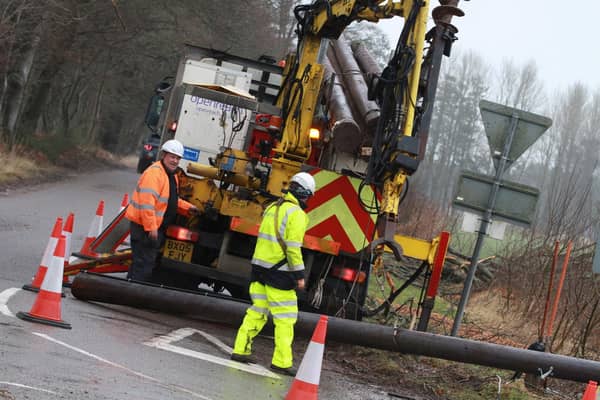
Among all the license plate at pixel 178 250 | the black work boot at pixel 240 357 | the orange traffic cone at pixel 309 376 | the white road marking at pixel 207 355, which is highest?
the license plate at pixel 178 250

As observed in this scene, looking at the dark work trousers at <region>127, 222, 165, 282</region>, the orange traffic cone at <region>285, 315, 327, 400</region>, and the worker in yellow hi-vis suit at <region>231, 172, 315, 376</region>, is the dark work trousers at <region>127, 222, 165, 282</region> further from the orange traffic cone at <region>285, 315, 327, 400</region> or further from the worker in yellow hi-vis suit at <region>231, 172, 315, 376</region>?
the orange traffic cone at <region>285, 315, 327, 400</region>

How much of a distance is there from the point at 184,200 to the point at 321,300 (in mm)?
2076

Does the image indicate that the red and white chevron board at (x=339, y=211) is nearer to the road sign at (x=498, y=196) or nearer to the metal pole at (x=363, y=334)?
the road sign at (x=498, y=196)

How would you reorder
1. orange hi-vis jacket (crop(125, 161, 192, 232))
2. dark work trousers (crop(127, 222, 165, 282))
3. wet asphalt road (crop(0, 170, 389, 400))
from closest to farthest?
wet asphalt road (crop(0, 170, 389, 400)) < orange hi-vis jacket (crop(125, 161, 192, 232)) < dark work trousers (crop(127, 222, 165, 282))

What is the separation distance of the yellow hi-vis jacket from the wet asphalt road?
2.99 feet

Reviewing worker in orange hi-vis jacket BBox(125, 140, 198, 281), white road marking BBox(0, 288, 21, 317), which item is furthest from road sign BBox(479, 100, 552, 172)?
white road marking BBox(0, 288, 21, 317)

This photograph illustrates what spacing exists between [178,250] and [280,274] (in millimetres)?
3086

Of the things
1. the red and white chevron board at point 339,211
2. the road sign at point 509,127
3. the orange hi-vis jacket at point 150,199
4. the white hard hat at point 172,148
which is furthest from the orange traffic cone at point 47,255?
the road sign at point 509,127

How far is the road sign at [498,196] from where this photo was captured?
1112 centimetres

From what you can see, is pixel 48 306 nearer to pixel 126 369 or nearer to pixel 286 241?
pixel 126 369

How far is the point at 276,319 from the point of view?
8.80 m

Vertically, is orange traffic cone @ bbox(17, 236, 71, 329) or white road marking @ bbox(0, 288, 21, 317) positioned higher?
orange traffic cone @ bbox(17, 236, 71, 329)

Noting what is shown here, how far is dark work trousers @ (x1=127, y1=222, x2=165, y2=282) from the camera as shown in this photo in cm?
1093

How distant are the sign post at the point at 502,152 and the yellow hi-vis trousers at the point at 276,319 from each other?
9.55 ft
